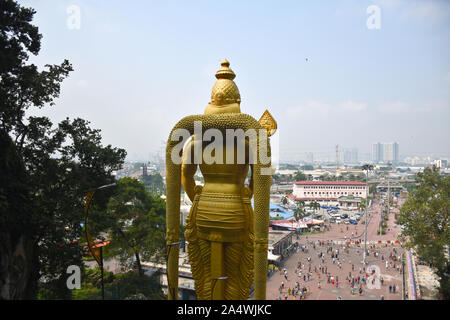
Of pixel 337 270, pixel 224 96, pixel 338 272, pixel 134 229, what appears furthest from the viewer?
pixel 337 270

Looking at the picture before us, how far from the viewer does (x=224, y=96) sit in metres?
7.79

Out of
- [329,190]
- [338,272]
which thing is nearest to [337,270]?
[338,272]

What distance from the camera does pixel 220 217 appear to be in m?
7.18

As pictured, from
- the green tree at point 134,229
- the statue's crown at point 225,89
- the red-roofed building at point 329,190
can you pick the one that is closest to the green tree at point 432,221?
the green tree at point 134,229

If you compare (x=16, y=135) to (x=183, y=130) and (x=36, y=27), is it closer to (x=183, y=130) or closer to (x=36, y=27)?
(x=36, y=27)

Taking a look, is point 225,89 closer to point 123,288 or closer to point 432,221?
point 123,288

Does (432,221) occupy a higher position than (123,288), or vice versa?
(432,221)

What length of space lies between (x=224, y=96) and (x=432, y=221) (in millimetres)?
15514

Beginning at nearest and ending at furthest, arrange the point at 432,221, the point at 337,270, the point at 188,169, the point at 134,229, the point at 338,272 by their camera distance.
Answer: the point at 188,169, the point at 134,229, the point at 432,221, the point at 338,272, the point at 337,270

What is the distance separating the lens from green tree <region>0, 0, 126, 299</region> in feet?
30.8

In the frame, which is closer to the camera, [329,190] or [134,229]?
[134,229]
